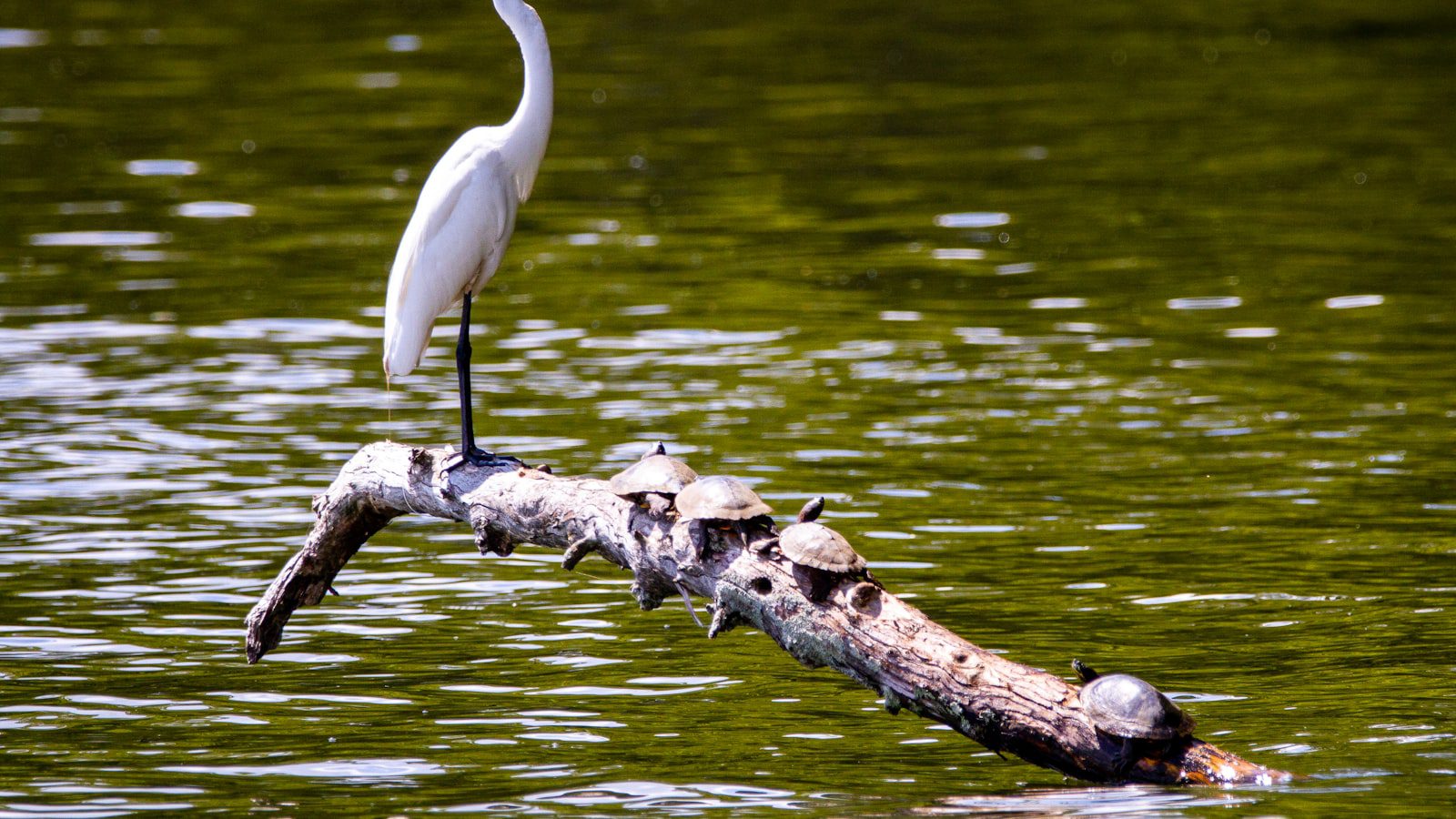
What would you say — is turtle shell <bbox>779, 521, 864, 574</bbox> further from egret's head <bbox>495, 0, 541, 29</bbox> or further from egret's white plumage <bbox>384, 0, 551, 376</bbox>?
egret's head <bbox>495, 0, 541, 29</bbox>

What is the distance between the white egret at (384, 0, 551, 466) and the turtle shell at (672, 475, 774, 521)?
208 centimetres

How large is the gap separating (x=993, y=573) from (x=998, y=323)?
575cm

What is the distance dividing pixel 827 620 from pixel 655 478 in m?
0.86

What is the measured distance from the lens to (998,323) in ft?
51.8

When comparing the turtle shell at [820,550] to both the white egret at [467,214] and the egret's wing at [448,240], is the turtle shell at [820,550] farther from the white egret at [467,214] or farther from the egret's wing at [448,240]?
the egret's wing at [448,240]

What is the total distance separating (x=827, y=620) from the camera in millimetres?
6754

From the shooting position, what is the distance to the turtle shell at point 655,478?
7199 mm

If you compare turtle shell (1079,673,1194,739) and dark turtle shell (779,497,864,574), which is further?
dark turtle shell (779,497,864,574)

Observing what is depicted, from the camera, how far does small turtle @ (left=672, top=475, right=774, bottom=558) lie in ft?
22.6

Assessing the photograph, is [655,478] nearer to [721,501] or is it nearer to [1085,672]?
[721,501]

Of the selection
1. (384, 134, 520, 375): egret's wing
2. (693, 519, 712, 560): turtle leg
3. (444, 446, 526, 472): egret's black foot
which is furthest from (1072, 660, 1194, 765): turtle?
(384, 134, 520, 375): egret's wing

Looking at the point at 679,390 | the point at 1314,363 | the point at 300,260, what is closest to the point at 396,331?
the point at 679,390

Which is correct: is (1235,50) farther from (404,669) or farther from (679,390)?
(404,669)

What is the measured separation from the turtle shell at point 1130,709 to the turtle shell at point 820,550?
0.86 m
